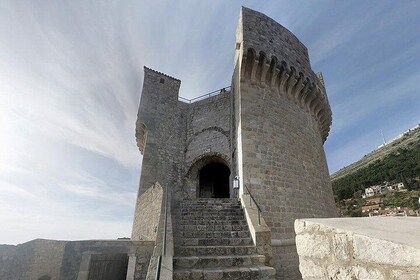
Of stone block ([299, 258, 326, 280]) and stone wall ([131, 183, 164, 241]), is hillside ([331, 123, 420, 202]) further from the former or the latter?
stone block ([299, 258, 326, 280])

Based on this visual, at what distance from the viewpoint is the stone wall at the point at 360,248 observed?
1.33 meters

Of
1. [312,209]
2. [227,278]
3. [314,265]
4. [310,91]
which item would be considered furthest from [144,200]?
[310,91]

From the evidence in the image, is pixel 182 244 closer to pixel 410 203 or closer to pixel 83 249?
pixel 83 249

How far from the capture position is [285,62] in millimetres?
10250

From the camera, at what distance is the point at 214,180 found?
14766 mm

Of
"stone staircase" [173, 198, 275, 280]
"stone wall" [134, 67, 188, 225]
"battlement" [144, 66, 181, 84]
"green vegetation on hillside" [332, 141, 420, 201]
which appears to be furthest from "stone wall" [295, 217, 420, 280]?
"green vegetation on hillside" [332, 141, 420, 201]

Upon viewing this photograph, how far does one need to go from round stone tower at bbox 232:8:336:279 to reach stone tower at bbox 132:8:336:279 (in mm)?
36

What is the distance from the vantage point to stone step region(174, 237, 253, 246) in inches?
212

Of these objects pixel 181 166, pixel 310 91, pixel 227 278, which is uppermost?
pixel 310 91

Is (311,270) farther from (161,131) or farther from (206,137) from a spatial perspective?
(161,131)

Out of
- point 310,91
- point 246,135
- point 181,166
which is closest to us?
point 246,135

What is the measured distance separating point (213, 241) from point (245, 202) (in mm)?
1964

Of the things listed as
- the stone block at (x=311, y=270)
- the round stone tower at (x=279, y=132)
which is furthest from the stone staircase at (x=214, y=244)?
the stone block at (x=311, y=270)

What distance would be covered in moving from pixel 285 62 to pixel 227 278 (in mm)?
8963
